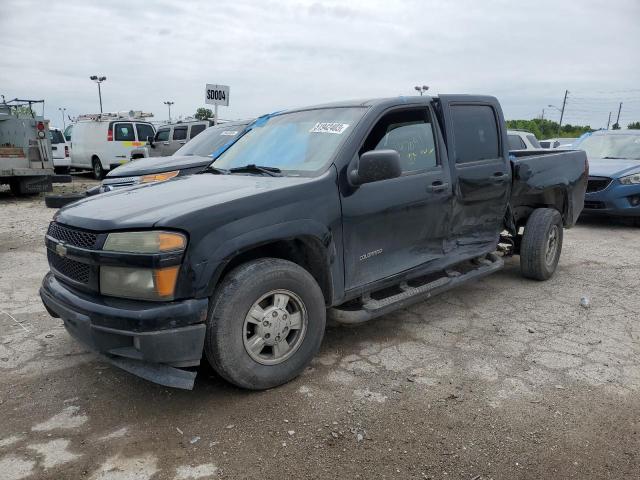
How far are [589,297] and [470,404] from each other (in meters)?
2.67

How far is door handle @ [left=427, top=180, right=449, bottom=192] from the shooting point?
3.95m

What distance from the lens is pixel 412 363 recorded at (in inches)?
140

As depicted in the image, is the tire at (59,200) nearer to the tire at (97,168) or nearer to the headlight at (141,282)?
the headlight at (141,282)

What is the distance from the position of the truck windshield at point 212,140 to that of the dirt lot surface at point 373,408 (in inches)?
179

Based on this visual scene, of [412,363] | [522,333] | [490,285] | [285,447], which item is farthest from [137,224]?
[490,285]

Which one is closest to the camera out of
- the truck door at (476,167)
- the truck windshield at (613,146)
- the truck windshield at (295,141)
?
the truck windshield at (295,141)

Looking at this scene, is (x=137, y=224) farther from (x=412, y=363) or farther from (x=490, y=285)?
(x=490, y=285)

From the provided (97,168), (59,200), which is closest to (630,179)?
(59,200)

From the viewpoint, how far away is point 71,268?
301cm

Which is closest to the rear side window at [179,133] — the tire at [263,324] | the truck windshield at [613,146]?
the truck windshield at [613,146]

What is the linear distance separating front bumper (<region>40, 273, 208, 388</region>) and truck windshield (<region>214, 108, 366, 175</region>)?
1325mm

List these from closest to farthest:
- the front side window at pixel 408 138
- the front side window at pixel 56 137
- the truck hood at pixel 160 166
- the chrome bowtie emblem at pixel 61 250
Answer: the chrome bowtie emblem at pixel 61 250
the front side window at pixel 408 138
the truck hood at pixel 160 166
the front side window at pixel 56 137

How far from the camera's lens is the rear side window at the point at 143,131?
17844 mm

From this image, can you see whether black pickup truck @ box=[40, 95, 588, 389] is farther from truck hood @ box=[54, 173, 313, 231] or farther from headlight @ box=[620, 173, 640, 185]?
headlight @ box=[620, 173, 640, 185]
